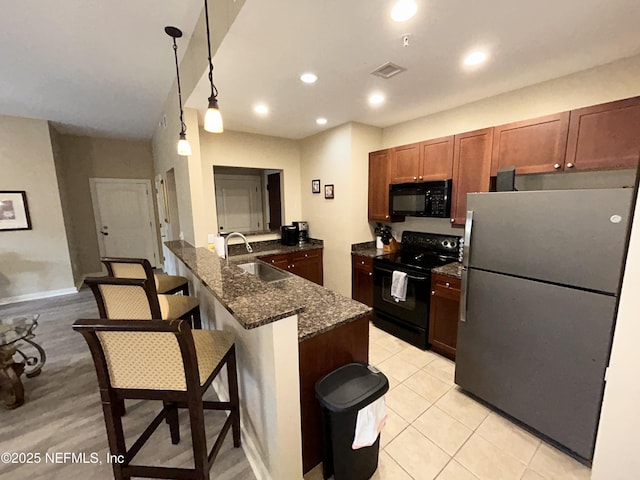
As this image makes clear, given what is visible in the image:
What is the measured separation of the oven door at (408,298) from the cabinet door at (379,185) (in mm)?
774

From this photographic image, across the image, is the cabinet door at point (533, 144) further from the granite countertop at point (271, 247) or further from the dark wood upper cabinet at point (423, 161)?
the granite countertop at point (271, 247)

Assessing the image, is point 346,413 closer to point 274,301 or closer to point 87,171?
point 274,301

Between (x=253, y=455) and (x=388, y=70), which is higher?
(x=388, y=70)

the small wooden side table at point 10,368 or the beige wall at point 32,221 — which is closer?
the small wooden side table at point 10,368

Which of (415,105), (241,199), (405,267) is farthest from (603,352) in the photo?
(241,199)

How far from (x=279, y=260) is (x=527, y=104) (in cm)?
316

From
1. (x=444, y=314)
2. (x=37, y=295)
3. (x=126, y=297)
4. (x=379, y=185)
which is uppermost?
(x=379, y=185)

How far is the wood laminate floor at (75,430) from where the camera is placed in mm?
1543

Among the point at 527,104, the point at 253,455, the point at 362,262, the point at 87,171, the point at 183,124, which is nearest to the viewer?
the point at 253,455

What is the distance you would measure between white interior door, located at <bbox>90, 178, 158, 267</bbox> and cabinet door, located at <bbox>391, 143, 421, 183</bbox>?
17.4ft

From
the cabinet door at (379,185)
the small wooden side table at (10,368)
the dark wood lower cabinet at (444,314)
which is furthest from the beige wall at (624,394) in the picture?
the small wooden side table at (10,368)

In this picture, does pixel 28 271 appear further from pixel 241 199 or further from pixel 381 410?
pixel 381 410

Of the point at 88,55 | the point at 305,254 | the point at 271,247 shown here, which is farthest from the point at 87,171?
the point at 305,254

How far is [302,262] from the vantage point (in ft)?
12.5
